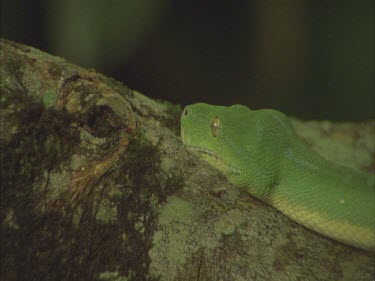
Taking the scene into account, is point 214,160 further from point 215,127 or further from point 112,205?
point 112,205

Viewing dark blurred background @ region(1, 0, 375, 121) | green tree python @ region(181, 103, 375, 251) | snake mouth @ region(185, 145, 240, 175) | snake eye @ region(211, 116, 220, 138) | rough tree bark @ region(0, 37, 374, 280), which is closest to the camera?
rough tree bark @ region(0, 37, 374, 280)

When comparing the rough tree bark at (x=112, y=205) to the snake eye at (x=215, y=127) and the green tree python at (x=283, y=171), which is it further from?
the snake eye at (x=215, y=127)

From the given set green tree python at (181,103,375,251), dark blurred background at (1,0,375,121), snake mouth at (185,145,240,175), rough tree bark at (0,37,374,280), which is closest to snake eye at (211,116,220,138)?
green tree python at (181,103,375,251)

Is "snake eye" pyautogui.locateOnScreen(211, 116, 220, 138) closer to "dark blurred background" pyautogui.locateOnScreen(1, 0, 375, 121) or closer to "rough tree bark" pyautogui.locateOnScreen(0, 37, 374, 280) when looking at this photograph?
"rough tree bark" pyautogui.locateOnScreen(0, 37, 374, 280)

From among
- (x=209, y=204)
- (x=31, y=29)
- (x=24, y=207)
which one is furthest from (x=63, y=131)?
(x=31, y=29)

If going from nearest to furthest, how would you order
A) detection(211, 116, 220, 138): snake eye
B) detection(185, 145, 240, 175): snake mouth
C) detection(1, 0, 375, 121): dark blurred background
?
detection(185, 145, 240, 175): snake mouth, detection(211, 116, 220, 138): snake eye, detection(1, 0, 375, 121): dark blurred background

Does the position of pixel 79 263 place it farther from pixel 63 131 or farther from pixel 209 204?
pixel 209 204

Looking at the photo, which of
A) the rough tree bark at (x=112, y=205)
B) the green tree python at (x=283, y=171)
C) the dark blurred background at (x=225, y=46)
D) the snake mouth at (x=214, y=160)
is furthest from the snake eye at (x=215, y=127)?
the dark blurred background at (x=225, y=46)
